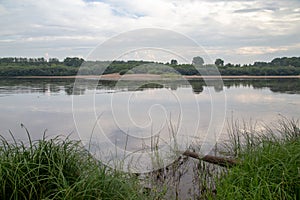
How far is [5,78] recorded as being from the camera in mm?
25828

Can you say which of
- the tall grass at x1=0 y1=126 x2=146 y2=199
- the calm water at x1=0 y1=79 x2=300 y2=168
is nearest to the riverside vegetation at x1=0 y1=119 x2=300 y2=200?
the tall grass at x1=0 y1=126 x2=146 y2=199

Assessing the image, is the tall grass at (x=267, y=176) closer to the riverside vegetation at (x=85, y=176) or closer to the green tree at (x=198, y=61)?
the riverside vegetation at (x=85, y=176)

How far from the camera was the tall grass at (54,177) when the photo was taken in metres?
2.04

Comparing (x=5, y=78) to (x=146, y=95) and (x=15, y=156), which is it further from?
(x=15, y=156)

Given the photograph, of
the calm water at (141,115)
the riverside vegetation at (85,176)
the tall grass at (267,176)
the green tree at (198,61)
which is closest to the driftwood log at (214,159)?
Answer: the calm water at (141,115)

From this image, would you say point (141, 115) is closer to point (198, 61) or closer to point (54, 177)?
point (198, 61)

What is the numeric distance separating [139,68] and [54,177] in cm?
209

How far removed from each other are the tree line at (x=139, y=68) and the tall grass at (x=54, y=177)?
1407 millimetres

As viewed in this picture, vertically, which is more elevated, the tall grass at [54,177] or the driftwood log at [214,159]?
the tall grass at [54,177]

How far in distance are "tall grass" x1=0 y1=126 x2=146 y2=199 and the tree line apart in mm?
1407

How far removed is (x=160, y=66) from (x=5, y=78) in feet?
82.9

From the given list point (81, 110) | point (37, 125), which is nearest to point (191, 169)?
point (81, 110)

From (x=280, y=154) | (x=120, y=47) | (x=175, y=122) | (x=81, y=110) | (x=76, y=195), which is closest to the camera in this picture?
(x=76, y=195)

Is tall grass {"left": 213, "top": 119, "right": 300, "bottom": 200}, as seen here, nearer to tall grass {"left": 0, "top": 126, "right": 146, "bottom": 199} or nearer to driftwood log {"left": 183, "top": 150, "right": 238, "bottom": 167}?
driftwood log {"left": 183, "top": 150, "right": 238, "bottom": 167}
